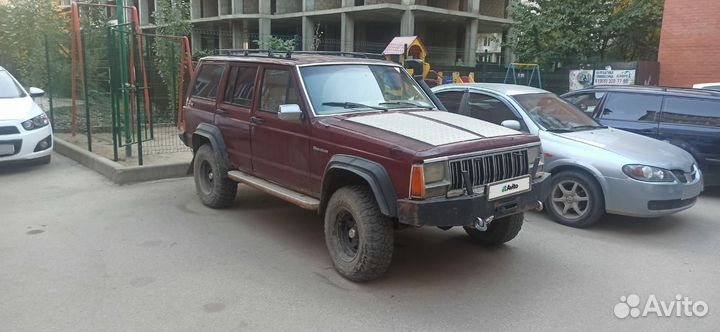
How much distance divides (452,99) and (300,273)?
4.03 metres

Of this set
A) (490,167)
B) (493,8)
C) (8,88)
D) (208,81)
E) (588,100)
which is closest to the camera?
(490,167)

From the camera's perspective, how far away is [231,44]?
35.2 m

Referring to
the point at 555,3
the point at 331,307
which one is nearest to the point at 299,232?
the point at 331,307

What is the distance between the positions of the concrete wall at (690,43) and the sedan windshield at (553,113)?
8802mm

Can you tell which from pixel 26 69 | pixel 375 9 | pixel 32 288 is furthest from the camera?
pixel 375 9

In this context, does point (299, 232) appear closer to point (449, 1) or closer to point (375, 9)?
point (375, 9)

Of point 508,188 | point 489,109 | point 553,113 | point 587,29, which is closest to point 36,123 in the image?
point 489,109

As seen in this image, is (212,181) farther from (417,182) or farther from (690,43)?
(690,43)

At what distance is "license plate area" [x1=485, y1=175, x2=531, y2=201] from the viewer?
4270 millimetres

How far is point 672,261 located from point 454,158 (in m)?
2.76

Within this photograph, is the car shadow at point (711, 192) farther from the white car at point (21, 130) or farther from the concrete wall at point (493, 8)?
the concrete wall at point (493, 8)

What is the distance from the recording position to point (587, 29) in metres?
18.0

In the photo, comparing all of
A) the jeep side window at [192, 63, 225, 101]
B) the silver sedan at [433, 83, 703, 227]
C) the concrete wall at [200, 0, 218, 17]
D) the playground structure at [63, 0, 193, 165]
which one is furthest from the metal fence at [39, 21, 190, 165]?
the concrete wall at [200, 0, 218, 17]

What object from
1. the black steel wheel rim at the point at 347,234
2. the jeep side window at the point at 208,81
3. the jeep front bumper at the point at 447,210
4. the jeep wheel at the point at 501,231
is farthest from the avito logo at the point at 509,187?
the jeep side window at the point at 208,81
